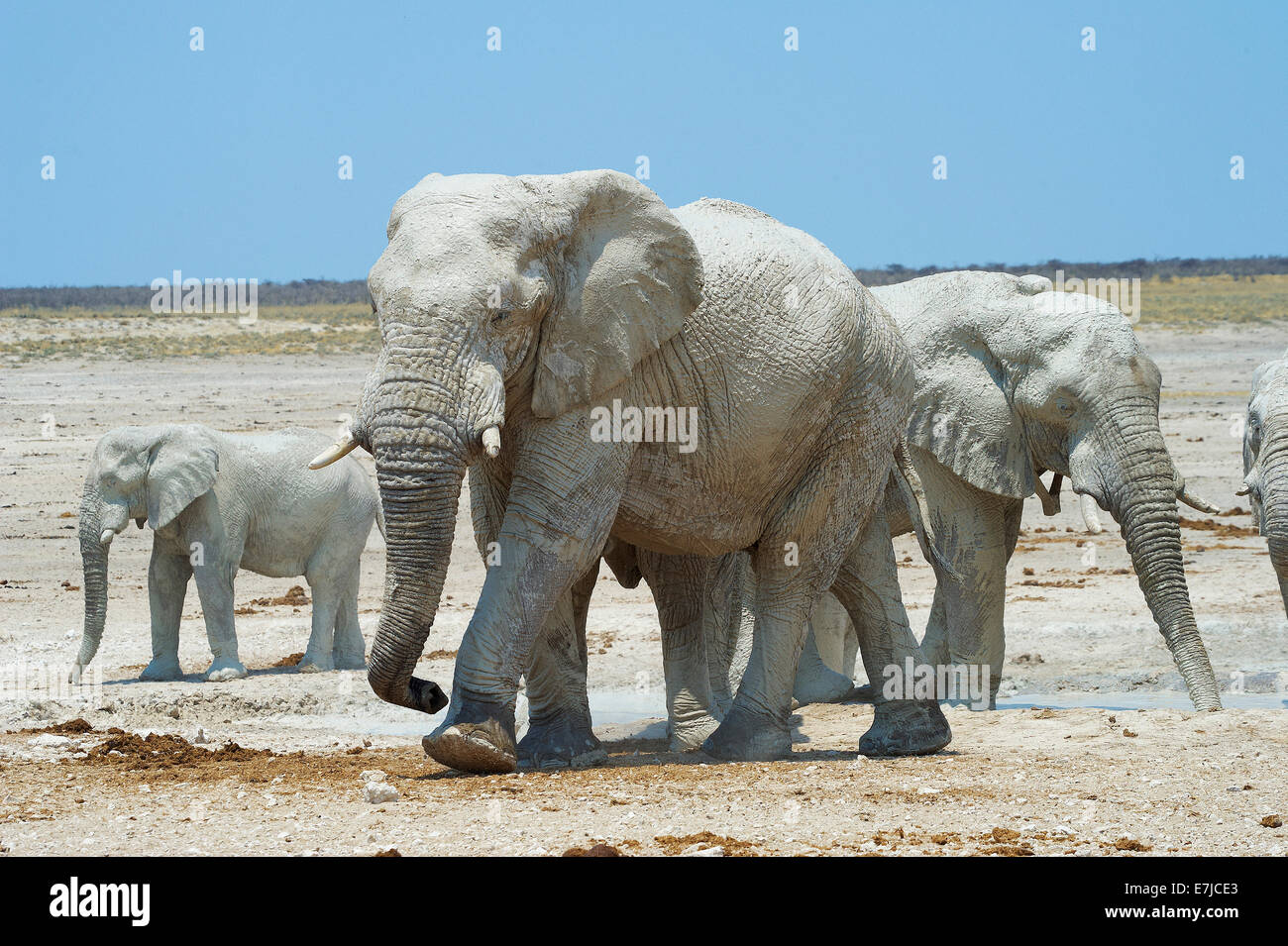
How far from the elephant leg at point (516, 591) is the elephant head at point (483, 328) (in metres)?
0.17

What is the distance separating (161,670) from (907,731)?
565 centimetres

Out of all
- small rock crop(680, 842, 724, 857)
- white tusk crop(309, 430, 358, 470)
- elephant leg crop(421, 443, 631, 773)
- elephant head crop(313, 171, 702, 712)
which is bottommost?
small rock crop(680, 842, 724, 857)

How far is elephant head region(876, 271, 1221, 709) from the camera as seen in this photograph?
939 centimetres

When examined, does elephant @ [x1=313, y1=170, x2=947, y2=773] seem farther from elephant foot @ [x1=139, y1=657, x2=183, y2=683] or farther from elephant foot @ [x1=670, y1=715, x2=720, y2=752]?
elephant foot @ [x1=139, y1=657, x2=183, y2=683]

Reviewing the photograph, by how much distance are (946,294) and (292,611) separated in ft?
22.6

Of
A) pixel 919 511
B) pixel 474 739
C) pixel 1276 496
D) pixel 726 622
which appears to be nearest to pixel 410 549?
pixel 474 739

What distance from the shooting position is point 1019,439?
10078mm

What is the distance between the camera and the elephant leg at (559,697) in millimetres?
7504

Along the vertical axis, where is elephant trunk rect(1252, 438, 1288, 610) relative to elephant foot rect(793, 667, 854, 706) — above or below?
above

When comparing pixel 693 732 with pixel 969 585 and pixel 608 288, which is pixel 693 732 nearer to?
pixel 608 288

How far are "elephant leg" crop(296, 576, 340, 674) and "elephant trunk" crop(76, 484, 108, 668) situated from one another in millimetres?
1401

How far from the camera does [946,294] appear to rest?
10539 mm

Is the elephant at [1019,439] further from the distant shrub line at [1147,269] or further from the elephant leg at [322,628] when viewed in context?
the distant shrub line at [1147,269]

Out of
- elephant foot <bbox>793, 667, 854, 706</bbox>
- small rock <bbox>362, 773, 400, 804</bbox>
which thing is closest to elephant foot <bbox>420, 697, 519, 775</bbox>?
small rock <bbox>362, 773, 400, 804</bbox>
